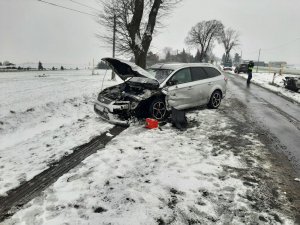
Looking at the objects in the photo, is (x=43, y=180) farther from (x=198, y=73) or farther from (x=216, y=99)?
(x=216, y=99)

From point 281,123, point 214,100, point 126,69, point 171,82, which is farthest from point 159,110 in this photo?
point 281,123

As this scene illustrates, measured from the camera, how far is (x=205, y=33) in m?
64.9

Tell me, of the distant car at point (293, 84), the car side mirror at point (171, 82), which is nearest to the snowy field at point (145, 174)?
the car side mirror at point (171, 82)

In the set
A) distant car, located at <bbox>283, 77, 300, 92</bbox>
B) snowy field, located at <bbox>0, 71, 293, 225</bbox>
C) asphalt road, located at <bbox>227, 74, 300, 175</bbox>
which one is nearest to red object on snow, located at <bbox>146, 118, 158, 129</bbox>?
snowy field, located at <bbox>0, 71, 293, 225</bbox>

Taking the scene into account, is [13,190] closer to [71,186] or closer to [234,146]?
[71,186]

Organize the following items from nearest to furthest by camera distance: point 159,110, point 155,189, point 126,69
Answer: point 155,189 < point 159,110 < point 126,69

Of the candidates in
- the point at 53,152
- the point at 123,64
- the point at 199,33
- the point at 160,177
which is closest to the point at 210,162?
the point at 160,177

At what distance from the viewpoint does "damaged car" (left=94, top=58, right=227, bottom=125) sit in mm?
8016

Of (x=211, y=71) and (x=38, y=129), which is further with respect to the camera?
(x=211, y=71)

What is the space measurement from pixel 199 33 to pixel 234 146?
62.2m

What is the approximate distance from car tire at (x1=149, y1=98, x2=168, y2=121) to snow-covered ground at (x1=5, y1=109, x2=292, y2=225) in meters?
1.64

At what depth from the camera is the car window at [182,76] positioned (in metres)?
9.13

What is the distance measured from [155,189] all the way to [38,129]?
16.9 feet

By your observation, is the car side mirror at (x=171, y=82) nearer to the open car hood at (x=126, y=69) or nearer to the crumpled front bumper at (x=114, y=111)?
the open car hood at (x=126, y=69)
